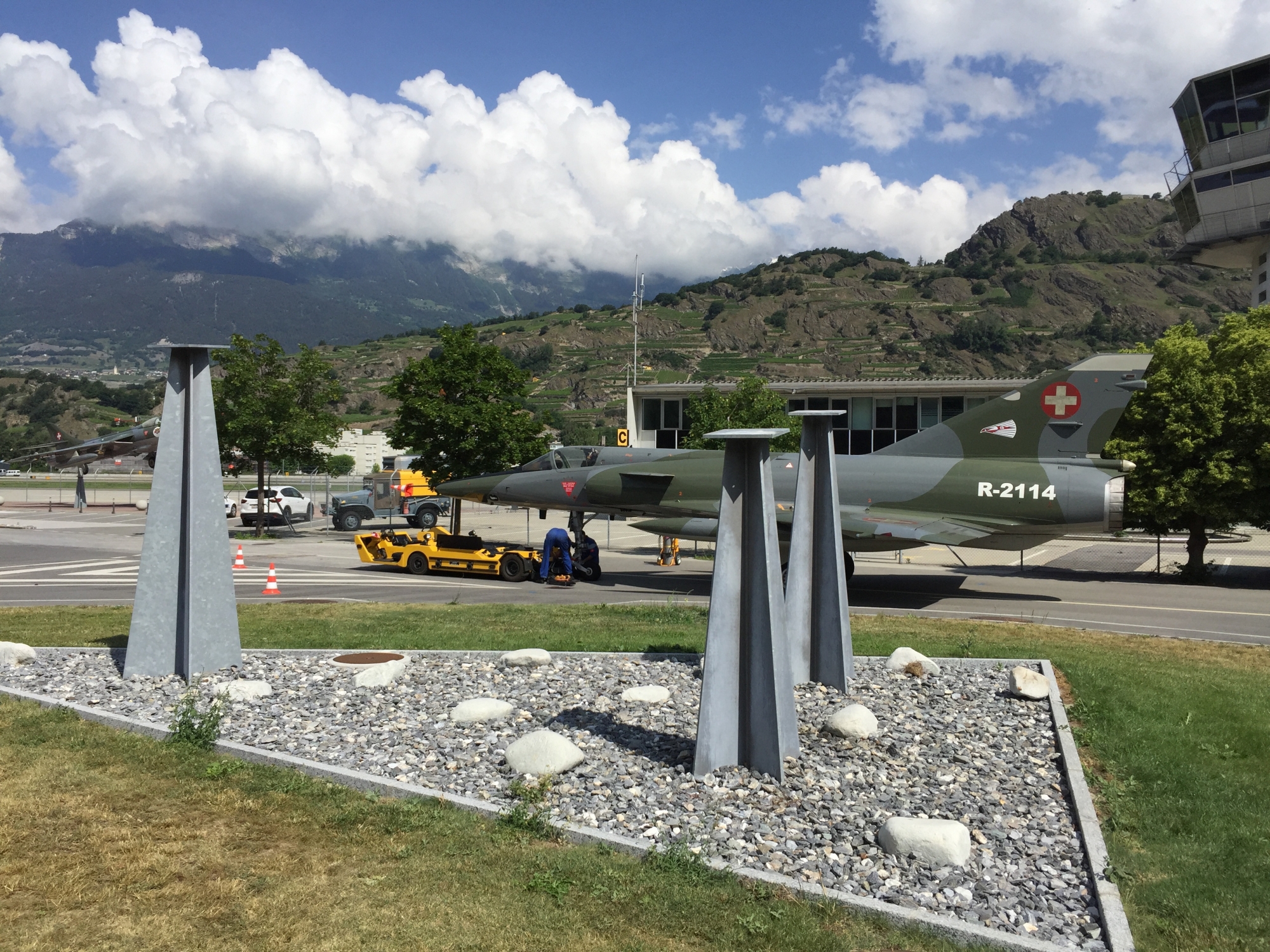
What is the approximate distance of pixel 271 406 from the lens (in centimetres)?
3419

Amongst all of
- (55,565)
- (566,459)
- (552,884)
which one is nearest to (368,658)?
(552,884)

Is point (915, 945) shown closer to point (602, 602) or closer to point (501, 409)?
point (602, 602)

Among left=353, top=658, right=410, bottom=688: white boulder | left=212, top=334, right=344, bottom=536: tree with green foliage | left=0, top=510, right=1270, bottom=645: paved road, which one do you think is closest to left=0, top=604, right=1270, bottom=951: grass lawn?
left=353, top=658, right=410, bottom=688: white boulder

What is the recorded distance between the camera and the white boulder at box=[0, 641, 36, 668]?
10.0 metres

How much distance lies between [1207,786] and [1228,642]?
30.6 ft

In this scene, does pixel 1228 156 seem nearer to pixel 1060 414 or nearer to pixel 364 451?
pixel 1060 414

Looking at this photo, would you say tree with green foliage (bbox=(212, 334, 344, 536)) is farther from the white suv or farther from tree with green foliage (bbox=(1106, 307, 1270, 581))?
tree with green foliage (bbox=(1106, 307, 1270, 581))

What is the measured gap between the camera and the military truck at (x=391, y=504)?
39906 mm

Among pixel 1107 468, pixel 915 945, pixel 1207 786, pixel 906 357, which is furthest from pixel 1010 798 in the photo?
pixel 906 357

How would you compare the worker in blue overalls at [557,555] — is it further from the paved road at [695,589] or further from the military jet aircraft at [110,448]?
the military jet aircraft at [110,448]

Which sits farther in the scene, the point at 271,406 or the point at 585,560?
the point at 271,406

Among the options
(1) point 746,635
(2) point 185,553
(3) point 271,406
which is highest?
(3) point 271,406

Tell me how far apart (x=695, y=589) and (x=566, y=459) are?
5.53 metres

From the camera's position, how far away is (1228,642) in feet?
48.1
